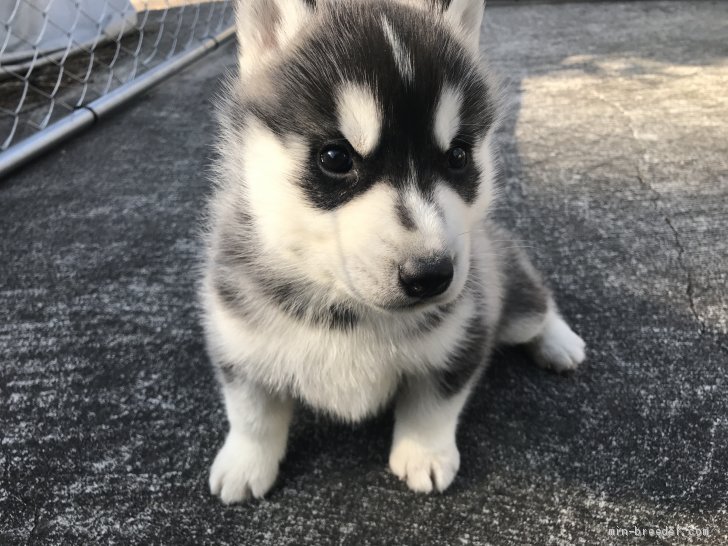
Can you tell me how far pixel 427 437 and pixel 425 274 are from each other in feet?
2.10

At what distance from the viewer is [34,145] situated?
9.78 feet

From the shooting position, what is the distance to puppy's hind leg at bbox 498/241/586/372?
70.6 inches

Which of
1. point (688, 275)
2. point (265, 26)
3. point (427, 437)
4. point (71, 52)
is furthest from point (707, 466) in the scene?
point (71, 52)

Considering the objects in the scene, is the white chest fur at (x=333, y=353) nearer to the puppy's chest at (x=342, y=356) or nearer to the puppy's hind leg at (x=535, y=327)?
the puppy's chest at (x=342, y=356)

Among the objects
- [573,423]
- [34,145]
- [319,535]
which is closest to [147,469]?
[319,535]

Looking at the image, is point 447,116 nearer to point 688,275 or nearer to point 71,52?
point 688,275

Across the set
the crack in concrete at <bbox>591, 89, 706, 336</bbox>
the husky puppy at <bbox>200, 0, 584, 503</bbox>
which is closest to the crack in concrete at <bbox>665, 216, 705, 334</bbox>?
the crack in concrete at <bbox>591, 89, 706, 336</bbox>

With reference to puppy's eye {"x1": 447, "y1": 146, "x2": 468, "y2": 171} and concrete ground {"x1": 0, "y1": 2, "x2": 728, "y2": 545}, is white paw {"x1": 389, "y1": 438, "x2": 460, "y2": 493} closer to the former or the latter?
concrete ground {"x1": 0, "y1": 2, "x2": 728, "y2": 545}

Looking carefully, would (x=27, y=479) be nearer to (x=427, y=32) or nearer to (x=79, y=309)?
(x=79, y=309)

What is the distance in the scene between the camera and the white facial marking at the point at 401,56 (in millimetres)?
1137

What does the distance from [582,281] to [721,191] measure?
0.98 meters

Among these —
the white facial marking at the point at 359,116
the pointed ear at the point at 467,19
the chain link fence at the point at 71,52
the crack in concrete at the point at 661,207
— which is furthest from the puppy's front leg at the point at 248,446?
the chain link fence at the point at 71,52

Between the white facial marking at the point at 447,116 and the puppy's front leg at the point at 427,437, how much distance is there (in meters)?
0.65

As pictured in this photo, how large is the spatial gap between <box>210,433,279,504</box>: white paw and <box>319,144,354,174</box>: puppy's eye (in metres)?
0.81
